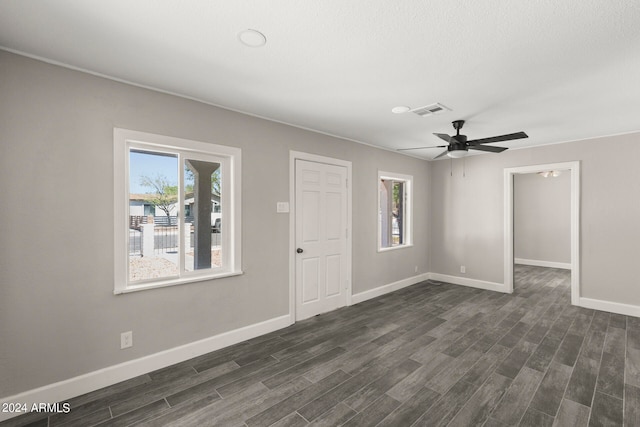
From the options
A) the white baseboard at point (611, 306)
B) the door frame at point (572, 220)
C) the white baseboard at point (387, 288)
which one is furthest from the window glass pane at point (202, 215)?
the white baseboard at point (611, 306)

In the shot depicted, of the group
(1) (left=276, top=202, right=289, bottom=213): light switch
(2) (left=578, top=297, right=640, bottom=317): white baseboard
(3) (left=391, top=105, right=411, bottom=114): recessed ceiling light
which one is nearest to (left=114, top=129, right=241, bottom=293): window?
(1) (left=276, top=202, right=289, bottom=213): light switch

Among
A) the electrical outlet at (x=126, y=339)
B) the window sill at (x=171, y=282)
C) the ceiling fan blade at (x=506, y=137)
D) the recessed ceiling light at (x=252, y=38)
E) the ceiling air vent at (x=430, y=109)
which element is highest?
the recessed ceiling light at (x=252, y=38)

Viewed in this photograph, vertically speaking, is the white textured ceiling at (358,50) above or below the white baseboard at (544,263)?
above

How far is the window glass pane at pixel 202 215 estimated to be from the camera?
3.06 meters

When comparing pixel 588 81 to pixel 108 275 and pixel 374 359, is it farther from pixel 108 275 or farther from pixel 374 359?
pixel 108 275

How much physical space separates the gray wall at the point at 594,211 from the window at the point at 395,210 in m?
1.19

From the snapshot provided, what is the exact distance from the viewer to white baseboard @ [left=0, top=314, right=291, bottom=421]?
2.20 m

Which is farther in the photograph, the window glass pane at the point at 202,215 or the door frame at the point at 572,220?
the door frame at the point at 572,220

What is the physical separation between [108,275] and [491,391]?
332cm

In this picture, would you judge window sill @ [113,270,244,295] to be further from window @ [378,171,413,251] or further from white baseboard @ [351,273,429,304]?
window @ [378,171,413,251]

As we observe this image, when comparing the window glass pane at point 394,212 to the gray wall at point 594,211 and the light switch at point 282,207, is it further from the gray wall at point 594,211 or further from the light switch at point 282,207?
the light switch at point 282,207

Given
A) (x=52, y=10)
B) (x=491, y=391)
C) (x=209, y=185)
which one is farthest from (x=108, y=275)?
(x=491, y=391)

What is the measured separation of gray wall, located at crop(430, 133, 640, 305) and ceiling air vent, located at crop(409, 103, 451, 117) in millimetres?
2867

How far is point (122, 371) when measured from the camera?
8.38ft
